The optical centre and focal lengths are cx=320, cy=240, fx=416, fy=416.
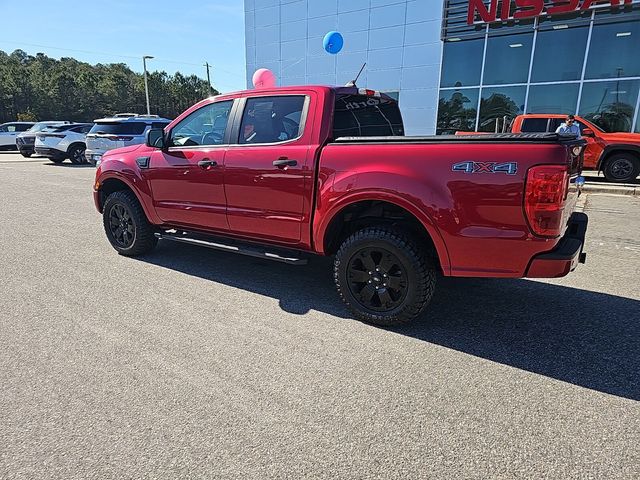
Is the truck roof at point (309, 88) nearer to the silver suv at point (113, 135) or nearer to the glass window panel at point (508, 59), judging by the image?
the silver suv at point (113, 135)

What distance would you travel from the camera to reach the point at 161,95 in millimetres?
76500

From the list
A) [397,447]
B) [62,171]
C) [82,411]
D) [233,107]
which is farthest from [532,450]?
[62,171]

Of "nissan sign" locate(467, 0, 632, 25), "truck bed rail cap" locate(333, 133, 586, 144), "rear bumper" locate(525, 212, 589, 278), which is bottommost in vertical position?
"rear bumper" locate(525, 212, 589, 278)

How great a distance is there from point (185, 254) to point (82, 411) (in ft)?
10.4

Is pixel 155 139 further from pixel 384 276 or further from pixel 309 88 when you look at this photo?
pixel 384 276

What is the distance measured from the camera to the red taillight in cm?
257

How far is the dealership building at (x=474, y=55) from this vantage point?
13.4m

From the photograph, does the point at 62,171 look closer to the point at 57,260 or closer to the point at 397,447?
the point at 57,260

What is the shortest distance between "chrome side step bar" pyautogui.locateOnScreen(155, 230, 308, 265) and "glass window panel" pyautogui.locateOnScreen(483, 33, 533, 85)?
14276 mm

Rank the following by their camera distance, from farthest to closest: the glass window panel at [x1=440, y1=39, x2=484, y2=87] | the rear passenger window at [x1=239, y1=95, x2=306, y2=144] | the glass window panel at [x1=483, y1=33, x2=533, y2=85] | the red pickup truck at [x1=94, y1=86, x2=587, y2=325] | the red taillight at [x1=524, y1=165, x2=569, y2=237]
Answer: the glass window panel at [x1=440, y1=39, x2=484, y2=87]
the glass window panel at [x1=483, y1=33, x2=533, y2=85]
the rear passenger window at [x1=239, y1=95, x2=306, y2=144]
the red pickup truck at [x1=94, y1=86, x2=587, y2=325]
the red taillight at [x1=524, y1=165, x2=569, y2=237]

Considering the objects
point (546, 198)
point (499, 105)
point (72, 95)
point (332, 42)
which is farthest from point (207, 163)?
point (72, 95)

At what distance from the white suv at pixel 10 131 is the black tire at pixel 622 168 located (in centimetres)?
2830

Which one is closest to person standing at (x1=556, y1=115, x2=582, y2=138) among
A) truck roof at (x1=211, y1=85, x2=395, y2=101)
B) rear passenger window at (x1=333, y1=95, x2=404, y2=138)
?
rear passenger window at (x1=333, y1=95, x2=404, y2=138)

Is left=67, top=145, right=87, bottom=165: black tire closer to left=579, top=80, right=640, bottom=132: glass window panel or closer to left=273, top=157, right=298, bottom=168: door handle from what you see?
left=273, top=157, right=298, bottom=168: door handle
